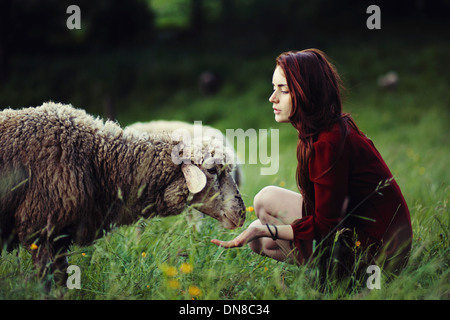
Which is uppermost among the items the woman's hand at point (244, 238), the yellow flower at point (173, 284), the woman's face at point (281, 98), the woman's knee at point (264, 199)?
the woman's face at point (281, 98)

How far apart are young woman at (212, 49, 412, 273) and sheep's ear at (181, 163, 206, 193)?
1.90 ft

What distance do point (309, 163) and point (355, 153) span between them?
10.8 inches

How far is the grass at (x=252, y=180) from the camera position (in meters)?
2.37

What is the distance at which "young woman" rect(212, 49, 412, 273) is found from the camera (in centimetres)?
233

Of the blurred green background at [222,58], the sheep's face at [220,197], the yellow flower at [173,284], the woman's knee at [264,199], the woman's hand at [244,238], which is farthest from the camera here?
the blurred green background at [222,58]

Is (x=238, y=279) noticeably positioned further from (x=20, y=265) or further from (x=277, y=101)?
(x=20, y=265)

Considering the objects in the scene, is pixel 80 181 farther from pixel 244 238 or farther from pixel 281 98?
pixel 281 98

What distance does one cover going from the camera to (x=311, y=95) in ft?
7.94

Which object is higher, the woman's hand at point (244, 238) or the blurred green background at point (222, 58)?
the blurred green background at point (222, 58)

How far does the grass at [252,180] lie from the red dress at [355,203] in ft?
0.54

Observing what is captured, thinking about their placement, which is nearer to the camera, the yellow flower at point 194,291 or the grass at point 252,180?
the yellow flower at point 194,291

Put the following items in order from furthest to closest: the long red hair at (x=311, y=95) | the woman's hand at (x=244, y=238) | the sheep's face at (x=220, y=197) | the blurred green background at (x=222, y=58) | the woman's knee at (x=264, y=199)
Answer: the blurred green background at (x=222, y=58), the sheep's face at (x=220, y=197), the woman's knee at (x=264, y=199), the long red hair at (x=311, y=95), the woman's hand at (x=244, y=238)

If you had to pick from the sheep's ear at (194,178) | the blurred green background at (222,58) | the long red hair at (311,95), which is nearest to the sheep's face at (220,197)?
the sheep's ear at (194,178)

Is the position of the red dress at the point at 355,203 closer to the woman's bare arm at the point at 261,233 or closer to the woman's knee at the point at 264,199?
the woman's bare arm at the point at 261,233
